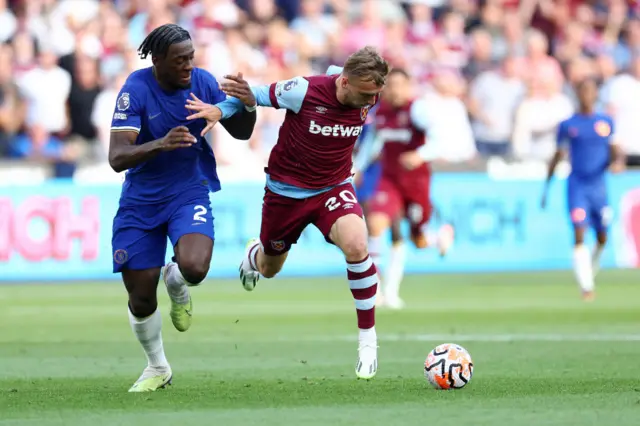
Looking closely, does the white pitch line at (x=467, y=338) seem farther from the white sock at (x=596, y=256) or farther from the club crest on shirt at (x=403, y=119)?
the white sock at (x=596, y=256)

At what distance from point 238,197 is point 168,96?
1184 centimetres

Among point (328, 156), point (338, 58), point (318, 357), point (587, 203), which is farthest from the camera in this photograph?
point (338, 58)

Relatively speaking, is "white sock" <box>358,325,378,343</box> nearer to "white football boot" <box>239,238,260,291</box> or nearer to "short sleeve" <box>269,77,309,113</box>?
"short sleeve" <box>269,77,309,113</box>

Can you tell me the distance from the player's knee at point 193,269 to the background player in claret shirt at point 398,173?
26.2 ft

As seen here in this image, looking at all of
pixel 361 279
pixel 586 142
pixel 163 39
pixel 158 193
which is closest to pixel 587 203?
pixel 586 142

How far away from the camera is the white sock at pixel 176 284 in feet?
→ 30.9

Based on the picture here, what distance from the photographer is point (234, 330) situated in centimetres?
1401

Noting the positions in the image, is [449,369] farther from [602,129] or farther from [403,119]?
[602,129]

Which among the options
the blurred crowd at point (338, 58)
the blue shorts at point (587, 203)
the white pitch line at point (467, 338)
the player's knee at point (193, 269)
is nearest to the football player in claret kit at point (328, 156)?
the player's knee at point (193, 269)

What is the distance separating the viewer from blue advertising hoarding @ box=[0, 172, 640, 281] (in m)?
20.0

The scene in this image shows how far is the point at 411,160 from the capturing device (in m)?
17.1

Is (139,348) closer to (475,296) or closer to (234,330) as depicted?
(234,330)

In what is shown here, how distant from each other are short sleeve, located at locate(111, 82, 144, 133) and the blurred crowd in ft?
38.0

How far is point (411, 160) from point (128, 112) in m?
8.39
